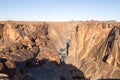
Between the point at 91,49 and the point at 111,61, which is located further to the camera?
the point at 91,49

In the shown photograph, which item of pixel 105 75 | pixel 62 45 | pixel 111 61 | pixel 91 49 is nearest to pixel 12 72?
pixel 105 75

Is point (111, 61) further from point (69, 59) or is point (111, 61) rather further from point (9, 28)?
point (9, 28)

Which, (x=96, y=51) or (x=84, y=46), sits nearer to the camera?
(x=96, y=51)

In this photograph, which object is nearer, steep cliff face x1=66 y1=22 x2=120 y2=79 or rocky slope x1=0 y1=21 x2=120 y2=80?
rocky slope x1=0 y1=21 x2=120 y2=80

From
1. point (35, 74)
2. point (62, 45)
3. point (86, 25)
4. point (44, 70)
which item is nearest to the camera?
point (35, 74)

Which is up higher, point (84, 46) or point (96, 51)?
point (84, 46)

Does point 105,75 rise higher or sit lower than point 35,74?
lower

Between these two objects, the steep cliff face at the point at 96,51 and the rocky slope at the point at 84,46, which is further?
the steep cliff face at the point at 96,51

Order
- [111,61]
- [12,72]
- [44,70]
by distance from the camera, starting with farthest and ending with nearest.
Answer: [111,61], [44,70], [12,72]
